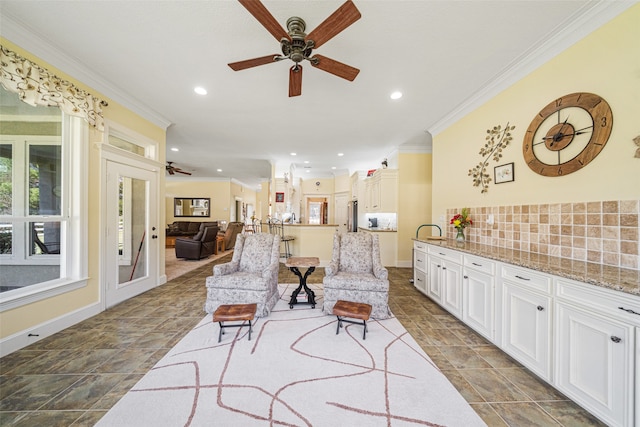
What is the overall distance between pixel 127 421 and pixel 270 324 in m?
1.40

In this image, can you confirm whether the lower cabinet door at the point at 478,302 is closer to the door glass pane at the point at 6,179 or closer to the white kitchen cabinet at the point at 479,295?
the white kitchen cabinet at the point at 479,295

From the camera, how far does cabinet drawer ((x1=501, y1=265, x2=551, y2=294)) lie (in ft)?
5.59

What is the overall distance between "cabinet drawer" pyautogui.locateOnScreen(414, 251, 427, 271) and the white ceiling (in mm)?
2320

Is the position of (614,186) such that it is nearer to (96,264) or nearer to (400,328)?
(400,328)

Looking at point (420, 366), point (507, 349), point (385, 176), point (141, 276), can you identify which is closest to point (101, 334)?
point (141, 276)

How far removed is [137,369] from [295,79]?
2.99 metres

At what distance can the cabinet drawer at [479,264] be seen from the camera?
2218 millimetres

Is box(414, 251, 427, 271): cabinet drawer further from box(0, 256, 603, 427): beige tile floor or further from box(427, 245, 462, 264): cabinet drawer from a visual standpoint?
box(0, 256, 603, 427): beige tile floor

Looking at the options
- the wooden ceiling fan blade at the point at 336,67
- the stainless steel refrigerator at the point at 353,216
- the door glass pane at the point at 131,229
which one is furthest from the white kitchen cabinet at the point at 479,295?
the stainless steel refrigerator at the point at 353,216

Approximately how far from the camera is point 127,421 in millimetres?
1413

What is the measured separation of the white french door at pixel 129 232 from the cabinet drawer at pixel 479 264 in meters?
4.58

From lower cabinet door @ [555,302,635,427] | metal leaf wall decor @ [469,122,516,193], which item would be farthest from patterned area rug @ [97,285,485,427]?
metal leaf wall decor @ [469,122,516,193]

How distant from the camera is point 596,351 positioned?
139cm

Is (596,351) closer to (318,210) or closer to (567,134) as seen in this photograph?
(567,134)
